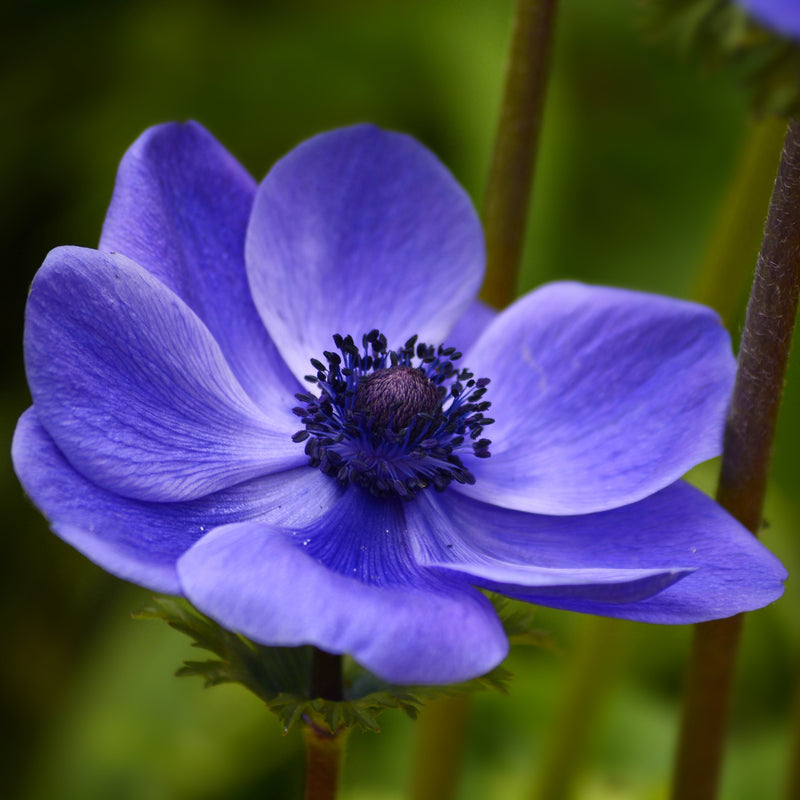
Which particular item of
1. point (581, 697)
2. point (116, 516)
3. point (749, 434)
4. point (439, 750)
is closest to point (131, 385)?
point (116, 516)

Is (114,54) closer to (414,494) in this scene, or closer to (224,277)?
(224,277)

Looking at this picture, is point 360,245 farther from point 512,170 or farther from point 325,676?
point 325,676

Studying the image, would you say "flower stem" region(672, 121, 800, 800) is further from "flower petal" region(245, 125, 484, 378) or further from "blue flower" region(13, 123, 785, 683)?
"flower petal" region(245, 125, 484, 378)

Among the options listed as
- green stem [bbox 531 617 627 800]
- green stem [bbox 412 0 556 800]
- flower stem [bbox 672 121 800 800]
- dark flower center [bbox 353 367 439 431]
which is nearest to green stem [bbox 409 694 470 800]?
green stem [bbox 412 0 556 800]

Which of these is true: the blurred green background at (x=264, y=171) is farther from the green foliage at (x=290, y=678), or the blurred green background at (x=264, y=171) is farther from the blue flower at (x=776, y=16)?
the blue flower at (x=776, y=16)

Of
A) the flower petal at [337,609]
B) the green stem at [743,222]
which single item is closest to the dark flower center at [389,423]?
the flower petal at [337,609]
